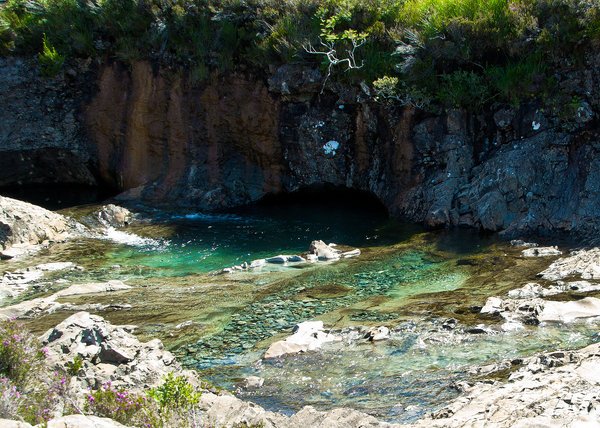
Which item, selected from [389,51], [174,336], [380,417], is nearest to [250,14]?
[389,51]

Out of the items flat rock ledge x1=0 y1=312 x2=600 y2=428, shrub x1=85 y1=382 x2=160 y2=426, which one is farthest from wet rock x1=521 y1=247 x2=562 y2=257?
shrub x1=85 y1=382 x2=160 y2=426

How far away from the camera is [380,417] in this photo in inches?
299

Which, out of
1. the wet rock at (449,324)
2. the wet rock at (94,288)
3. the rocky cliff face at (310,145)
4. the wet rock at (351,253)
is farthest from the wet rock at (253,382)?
the rocky cliff face at (310,145)

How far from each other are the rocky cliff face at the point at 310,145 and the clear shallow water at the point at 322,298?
1040mm

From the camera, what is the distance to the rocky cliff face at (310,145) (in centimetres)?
1612

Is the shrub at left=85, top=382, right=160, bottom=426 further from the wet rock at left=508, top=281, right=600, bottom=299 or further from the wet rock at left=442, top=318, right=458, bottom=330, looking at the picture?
the wet rock at left=508, top=281, right=600, bottom=299

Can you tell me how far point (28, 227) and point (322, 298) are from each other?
864 cm

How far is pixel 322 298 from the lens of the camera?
12414mm

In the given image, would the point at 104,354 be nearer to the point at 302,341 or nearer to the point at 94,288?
the point at 302,341

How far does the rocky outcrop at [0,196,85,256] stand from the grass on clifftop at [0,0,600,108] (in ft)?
20.3

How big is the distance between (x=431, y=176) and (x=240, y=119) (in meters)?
6.29

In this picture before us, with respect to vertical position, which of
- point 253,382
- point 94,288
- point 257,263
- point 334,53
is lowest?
point 253,382

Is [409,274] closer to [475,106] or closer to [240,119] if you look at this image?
[475,106]

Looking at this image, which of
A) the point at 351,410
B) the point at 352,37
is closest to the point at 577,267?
the point at 351,410
